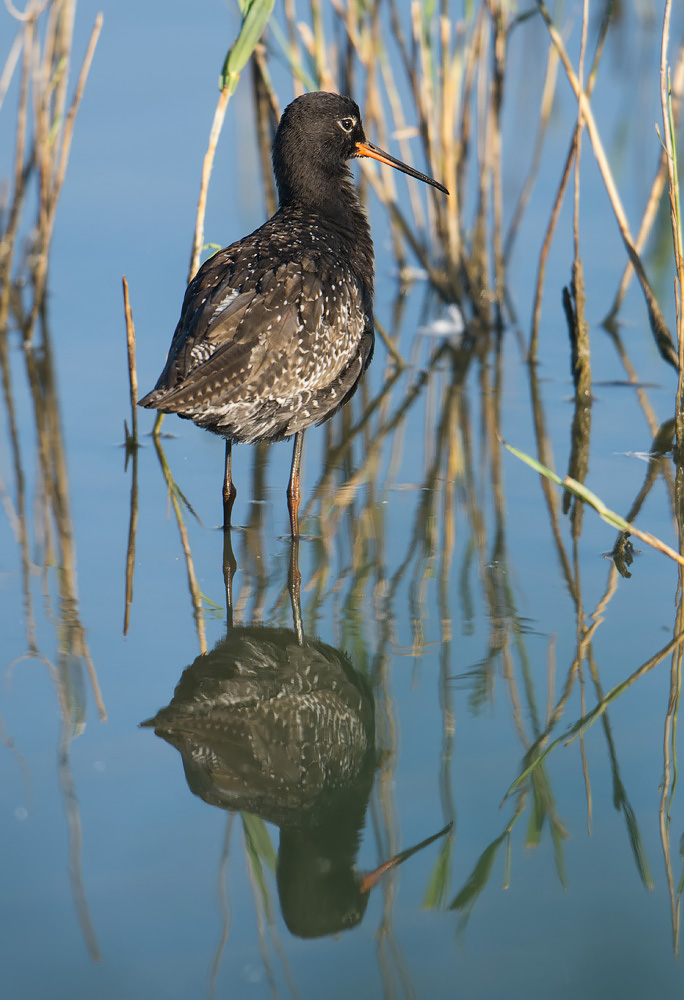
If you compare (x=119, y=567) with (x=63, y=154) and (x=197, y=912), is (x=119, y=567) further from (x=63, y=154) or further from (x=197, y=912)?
(x=63, y=154)

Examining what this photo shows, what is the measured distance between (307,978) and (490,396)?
4480 mm

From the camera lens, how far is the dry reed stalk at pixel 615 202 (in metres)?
5.59

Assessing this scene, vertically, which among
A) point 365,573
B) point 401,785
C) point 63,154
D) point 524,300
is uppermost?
point 63,154

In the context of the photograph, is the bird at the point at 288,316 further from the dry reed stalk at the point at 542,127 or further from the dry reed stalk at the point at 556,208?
the dry reed stalk at the point at 542,127

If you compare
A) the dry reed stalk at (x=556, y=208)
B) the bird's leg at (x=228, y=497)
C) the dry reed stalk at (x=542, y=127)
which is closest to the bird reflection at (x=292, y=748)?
the bird's leg at (x=228, y=497)

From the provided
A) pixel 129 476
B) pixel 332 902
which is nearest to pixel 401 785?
pixel 332 902

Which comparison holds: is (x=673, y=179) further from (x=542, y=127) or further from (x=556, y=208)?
(x=542, y=127)

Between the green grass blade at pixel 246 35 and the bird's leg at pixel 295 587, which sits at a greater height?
the green grass blade at pixel 246 35

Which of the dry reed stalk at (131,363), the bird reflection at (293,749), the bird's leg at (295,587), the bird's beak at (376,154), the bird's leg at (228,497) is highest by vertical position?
the bird's beak at (376,154)

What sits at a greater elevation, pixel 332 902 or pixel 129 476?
pixel 129 476

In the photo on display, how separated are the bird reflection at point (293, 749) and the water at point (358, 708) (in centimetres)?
1

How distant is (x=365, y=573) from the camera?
4637 millimetres

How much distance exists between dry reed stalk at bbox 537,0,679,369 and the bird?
1109 millimetres

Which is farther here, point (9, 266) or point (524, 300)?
point (524, 300)
